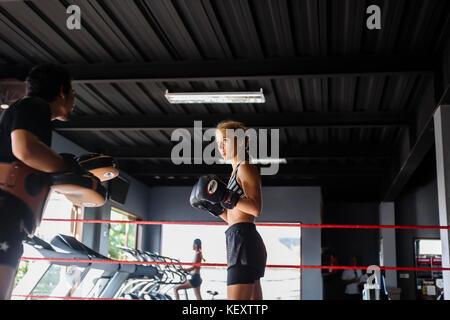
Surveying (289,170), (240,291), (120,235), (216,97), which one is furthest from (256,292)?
(120,235)

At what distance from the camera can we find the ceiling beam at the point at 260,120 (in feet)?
23.4

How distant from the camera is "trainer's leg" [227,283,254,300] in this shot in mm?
2320

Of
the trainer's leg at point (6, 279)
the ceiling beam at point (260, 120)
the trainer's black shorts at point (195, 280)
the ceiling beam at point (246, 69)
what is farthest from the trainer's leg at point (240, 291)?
the trainer's black shorts at point (195, 280)

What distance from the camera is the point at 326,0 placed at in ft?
14.1

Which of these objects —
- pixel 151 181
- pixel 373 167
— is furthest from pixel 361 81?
pixel 151 181

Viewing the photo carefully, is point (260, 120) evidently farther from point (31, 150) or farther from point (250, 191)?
point (31, 150)

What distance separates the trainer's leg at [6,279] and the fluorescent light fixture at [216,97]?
15.8 ft

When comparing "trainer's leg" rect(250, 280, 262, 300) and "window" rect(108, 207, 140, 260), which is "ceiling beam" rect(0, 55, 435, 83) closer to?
"trainer's leg" rect(250, 280, 262, 300)

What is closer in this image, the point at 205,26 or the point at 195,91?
the point at 205,26

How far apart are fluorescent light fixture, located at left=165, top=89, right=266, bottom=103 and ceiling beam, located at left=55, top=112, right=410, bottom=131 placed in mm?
780

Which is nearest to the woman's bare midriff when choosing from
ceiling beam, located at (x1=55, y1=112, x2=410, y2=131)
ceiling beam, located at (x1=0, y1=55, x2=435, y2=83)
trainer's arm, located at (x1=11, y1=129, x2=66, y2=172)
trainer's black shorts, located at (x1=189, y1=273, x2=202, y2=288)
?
trainer's arm, located at (x1=11, y1=129, x2=66, y2=172)

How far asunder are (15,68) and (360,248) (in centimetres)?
1045

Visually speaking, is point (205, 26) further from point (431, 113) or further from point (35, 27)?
point (431, 113)
